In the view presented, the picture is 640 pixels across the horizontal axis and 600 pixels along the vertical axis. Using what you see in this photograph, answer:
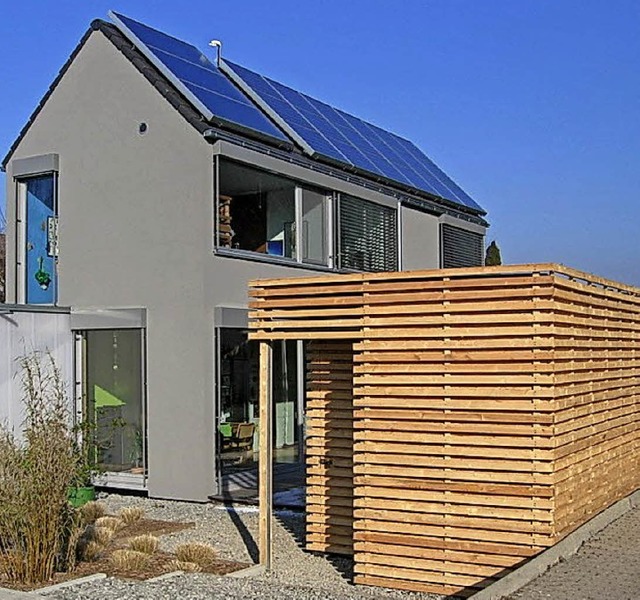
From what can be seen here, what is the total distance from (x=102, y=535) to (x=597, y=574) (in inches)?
227

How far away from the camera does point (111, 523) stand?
1212 cm

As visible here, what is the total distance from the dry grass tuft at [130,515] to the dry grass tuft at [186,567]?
9.99 feet

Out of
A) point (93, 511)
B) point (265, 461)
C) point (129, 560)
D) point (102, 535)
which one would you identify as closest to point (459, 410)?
Answer: point (265, 461)

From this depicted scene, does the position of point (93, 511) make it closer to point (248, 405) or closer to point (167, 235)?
point (248, 405)

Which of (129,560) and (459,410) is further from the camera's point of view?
(129,560)

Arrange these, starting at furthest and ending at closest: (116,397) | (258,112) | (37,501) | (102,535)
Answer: (258,112)
(116,397)
(102,535)
(37,501)

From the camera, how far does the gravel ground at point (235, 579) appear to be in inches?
323

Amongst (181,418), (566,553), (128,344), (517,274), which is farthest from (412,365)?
(128,344)

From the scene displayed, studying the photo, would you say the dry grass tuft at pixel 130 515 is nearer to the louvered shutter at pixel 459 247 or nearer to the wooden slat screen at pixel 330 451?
the wooden slat screen at pixel 330 451

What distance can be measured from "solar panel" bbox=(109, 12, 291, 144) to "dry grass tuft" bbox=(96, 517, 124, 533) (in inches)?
249

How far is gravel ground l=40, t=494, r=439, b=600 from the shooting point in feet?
26.9

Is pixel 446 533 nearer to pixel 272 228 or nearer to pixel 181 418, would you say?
pixel 181 418

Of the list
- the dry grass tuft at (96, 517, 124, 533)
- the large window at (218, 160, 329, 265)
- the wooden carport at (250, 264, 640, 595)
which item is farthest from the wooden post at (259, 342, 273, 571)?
the large window at (218, 160, 329, 265)

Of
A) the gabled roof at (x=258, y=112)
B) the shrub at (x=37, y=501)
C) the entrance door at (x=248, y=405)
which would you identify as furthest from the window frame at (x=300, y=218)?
the shrub at (x=37, y=501)
